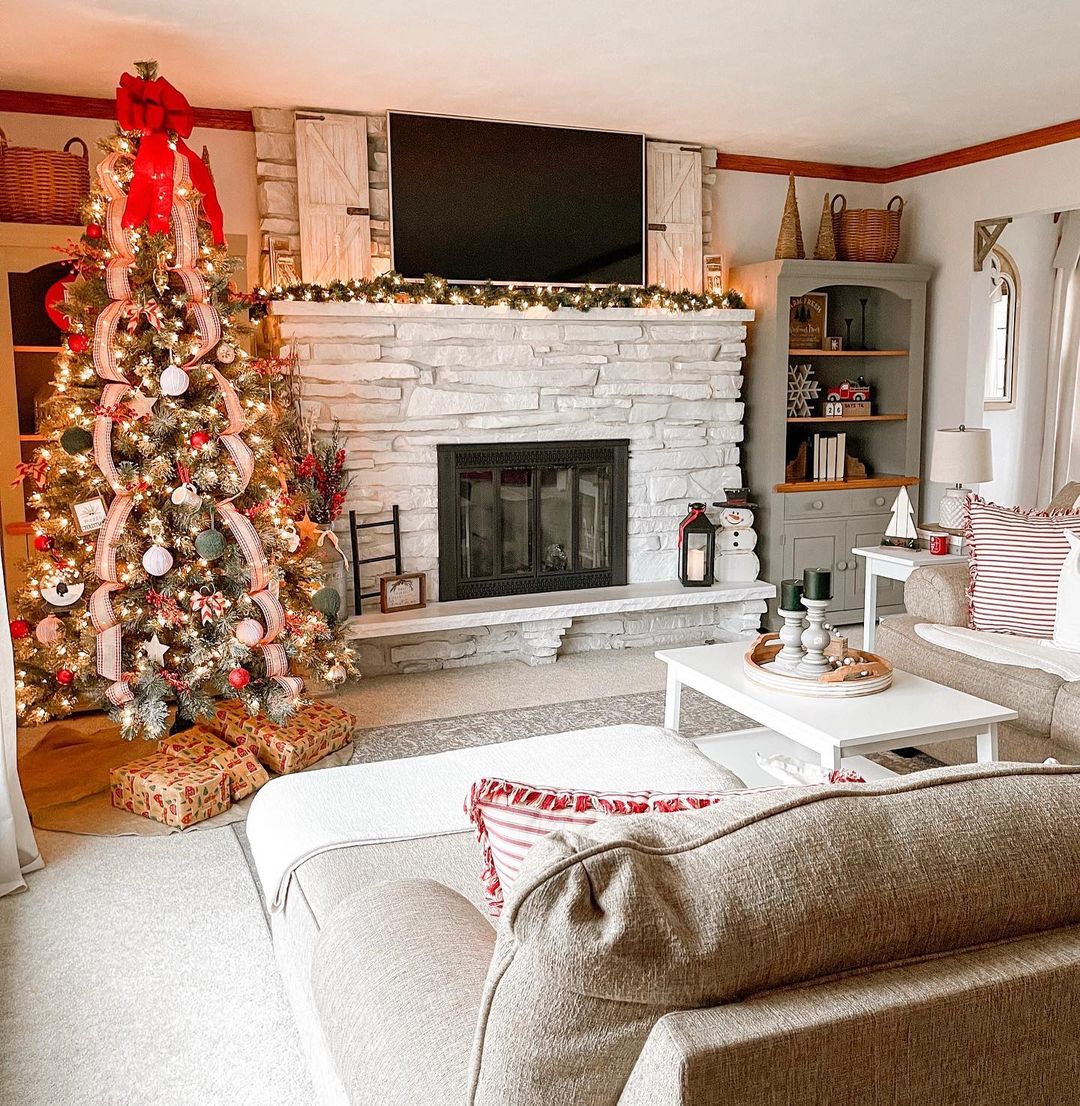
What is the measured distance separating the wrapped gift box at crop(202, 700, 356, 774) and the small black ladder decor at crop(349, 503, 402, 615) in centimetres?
89

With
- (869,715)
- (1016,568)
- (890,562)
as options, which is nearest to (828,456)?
(890,562)

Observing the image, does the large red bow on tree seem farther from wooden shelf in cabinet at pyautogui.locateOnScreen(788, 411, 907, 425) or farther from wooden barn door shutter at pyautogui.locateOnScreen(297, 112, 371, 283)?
wooden shelf in cabinet at pyautogui.locateOnScreen(788, 411, 907, 425)

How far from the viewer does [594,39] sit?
12.3 ft

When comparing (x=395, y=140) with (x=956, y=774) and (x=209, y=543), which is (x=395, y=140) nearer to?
(x=209, y=543)

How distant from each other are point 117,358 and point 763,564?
3407 millimetres

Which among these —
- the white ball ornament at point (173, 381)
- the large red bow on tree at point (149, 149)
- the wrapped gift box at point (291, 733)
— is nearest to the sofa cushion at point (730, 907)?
the wrapped gift box at point (291, 733)

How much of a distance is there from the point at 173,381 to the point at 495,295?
1848 millimetres

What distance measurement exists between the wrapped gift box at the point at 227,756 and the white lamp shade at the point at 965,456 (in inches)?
120

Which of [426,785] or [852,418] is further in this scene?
[852,418]

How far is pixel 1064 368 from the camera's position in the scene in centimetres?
665

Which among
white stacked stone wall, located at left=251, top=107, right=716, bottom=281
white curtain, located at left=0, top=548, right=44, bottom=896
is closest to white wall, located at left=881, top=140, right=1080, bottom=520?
white stacked stone wall, located at left=251, top=107, right=716, bottom=281

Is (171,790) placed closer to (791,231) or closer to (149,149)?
(149,149)

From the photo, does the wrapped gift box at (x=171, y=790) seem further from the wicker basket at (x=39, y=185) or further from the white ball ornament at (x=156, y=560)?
the wicker basket at (x=39, y=185)

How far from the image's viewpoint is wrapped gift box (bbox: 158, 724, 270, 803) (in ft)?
11.4
